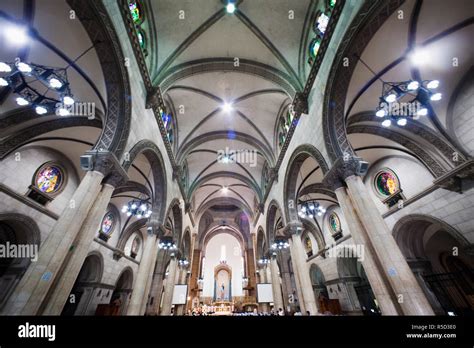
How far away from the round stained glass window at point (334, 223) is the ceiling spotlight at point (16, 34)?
1573 centimetres

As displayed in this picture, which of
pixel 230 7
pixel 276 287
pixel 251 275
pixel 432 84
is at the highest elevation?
pixel 230 7

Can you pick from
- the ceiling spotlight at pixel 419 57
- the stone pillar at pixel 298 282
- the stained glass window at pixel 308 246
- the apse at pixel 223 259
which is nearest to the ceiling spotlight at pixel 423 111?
the ceiling spotlight at pixel 419 57

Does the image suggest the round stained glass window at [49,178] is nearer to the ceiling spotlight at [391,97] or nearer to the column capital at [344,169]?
the column capital at [344,169]

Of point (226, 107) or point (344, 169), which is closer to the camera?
point (344, 169)

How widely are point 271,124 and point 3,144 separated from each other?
12.0m

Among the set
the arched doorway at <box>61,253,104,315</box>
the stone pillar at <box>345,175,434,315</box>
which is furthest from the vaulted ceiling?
the arched doorway at <box>61,253,104,315</box>

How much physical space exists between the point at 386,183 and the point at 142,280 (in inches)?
466

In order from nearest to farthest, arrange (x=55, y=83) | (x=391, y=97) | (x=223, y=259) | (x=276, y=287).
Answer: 1. (x=55, y=83)
2. (x=391, y=97)
3. (x=276, y=287)
4. (x=223, y=259)

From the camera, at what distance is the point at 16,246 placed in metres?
8.30

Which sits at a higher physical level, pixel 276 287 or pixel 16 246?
pixel 16 246

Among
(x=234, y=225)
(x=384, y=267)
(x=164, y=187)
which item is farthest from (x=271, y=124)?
(x=234, y=225)

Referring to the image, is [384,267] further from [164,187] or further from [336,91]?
[164,187]

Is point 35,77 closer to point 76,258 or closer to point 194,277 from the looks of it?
point 76,258

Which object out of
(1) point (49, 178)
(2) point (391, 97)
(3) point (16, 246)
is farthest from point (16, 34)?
(2) point (391, 97)
